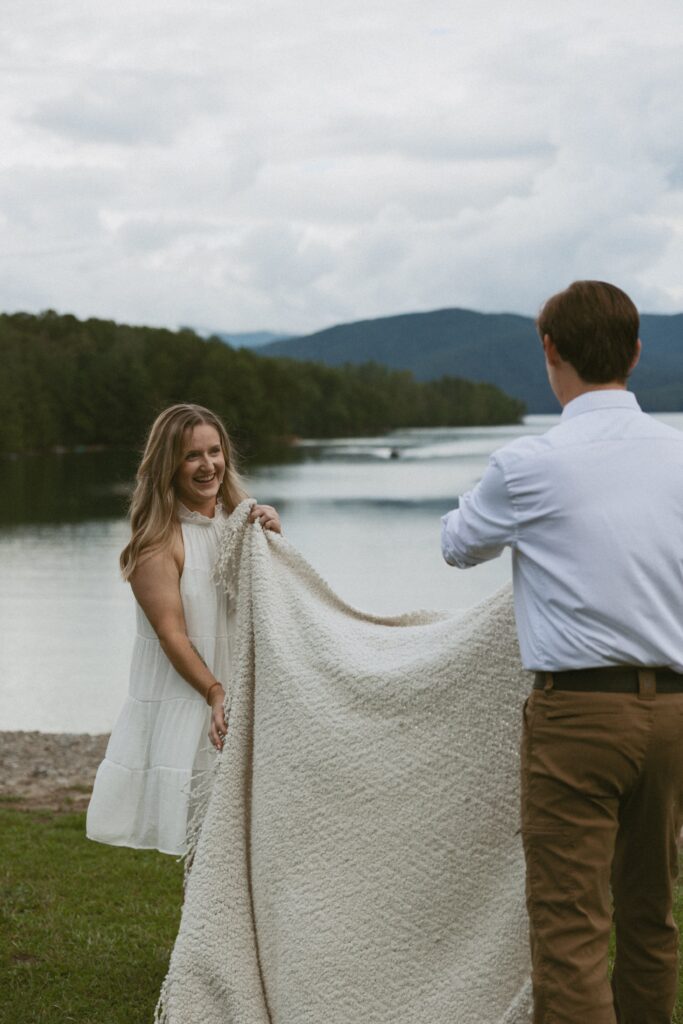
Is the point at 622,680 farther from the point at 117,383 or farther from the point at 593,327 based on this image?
the point at 117,383

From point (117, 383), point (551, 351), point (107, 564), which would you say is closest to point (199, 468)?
point (551, 351)

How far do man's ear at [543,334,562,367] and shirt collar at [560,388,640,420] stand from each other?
10 cm

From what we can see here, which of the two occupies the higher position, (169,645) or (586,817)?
(169,645)

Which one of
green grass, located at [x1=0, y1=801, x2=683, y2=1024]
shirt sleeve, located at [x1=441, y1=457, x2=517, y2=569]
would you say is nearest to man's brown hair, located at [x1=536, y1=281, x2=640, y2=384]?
shirt sleeve, located at [x1=441, y1=457, x2=517, y2=569]

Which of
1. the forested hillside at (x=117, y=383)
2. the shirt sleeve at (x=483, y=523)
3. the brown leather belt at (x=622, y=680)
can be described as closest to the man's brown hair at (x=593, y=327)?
the shirt sleeve at (x=483, y=523)

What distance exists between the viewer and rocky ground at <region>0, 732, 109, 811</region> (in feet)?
26.9

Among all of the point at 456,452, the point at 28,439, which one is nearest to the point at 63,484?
the point at 28,439

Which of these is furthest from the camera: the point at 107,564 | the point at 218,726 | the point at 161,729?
the point at 107,564

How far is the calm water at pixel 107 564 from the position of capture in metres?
16.5

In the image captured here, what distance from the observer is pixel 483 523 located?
2682 millimetres

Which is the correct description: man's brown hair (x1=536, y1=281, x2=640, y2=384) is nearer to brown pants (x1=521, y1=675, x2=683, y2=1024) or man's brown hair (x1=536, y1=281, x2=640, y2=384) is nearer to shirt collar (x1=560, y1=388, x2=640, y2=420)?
shirt collar (x1=560, y1=388, x2=640, y2=420)

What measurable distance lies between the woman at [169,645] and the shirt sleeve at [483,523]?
1100mm

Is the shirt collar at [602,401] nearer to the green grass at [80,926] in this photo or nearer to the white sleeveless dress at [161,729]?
the white sleeveless dress at [161,729]

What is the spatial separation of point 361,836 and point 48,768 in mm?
6642
